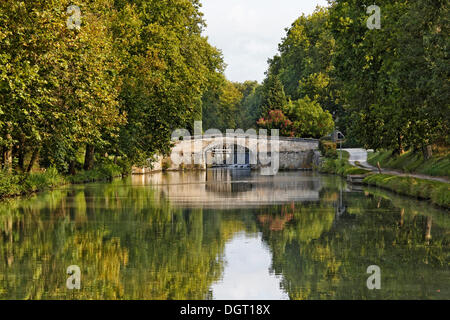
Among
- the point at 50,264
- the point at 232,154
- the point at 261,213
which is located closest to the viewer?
the point at 50,264

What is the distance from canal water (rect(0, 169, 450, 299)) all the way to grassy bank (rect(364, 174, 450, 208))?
610 mm

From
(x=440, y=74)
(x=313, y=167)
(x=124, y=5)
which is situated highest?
(x=124, y=5)

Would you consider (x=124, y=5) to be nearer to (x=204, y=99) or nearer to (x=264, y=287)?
(x=264, y=287)

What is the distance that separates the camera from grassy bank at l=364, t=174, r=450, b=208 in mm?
25766

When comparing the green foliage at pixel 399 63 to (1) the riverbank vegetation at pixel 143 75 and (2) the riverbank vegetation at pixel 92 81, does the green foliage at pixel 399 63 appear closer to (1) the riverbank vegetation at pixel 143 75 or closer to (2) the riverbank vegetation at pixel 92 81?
(1) the riverbank vegetation at pixel 143 75

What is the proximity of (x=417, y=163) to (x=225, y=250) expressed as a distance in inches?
1332

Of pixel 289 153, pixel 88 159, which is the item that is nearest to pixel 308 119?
pixel 289 153

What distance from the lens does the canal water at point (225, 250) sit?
1083 cm

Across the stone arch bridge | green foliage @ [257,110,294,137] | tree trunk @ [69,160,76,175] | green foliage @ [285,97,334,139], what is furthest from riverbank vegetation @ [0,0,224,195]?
green foliage @ [285,97,334,139]

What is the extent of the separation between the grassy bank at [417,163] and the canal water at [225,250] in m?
12.7

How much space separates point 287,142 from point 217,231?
2675 inches

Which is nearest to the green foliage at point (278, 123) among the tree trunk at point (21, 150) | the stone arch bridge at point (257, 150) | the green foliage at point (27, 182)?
the stone arch bridge at point (257, 150)
